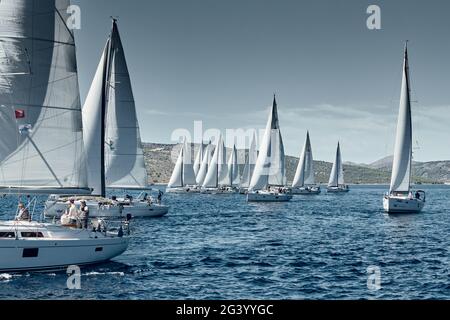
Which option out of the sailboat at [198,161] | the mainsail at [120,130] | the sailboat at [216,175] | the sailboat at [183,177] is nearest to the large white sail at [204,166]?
the sailboat at [198,161]

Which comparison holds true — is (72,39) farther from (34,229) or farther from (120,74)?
(120,74)

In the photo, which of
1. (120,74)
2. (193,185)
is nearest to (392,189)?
(120,74)

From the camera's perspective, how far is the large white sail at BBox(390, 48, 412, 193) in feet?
221

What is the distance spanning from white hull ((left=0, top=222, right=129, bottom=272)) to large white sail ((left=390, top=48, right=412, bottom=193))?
5025 centimetres

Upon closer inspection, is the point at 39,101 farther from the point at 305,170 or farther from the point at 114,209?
the point at 305,170

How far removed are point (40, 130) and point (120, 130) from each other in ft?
103

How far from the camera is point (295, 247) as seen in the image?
3766 cm

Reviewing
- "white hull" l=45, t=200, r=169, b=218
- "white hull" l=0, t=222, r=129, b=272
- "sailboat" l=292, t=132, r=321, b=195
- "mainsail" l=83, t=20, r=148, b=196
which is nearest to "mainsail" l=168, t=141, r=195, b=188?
"sailboat" l=292, t=132, r=321, b=195

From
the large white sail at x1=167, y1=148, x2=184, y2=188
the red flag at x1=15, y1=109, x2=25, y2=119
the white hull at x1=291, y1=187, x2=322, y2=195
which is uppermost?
the red flag at x1=15, y1=109, x2=25, y2=119

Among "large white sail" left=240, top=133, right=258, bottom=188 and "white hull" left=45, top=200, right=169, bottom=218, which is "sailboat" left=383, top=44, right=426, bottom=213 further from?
"large white sail" left=240, top=133, right=258, bottom=188

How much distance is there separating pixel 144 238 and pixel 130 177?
18596 millimetres

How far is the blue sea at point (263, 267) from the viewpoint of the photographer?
23172 mm

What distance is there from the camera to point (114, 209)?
175ft

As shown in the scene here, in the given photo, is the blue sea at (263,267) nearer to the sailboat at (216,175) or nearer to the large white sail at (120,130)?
the large white sail at (120,130)
